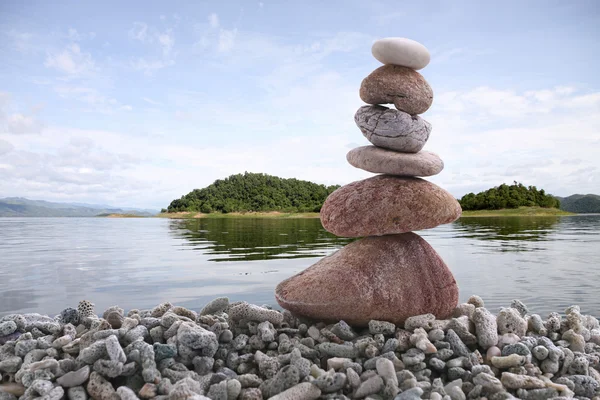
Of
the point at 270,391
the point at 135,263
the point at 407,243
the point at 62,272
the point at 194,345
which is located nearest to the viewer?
the point at 270,391

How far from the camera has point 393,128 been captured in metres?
7.79

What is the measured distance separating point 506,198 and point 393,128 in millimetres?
58809

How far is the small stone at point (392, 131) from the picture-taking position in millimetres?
7793

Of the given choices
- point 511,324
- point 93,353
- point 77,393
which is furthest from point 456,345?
point 77,393

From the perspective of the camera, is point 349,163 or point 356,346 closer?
point 356,346

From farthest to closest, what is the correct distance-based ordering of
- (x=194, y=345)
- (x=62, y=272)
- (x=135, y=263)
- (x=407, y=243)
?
(x=135, y=263) → (x=62, y=272) → (x=407, y=243) → (x=194, y=345)

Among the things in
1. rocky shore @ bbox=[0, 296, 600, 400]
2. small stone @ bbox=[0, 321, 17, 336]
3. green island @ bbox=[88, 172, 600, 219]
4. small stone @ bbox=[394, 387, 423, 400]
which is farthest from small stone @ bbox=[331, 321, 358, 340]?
green island @ bbox=[88, 172, 600, 219]

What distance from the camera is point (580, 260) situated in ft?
54.6

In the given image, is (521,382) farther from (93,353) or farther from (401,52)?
(93,353)

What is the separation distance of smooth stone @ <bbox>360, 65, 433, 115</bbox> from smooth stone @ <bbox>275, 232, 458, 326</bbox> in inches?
87.5

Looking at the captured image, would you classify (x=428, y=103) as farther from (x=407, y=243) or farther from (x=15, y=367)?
(x=15, y=367)

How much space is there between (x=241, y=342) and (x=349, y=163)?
359cm

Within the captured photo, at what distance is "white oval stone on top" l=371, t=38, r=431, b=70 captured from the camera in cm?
775

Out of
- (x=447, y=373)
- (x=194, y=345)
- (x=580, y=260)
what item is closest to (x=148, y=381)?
(x=194, y=345)
